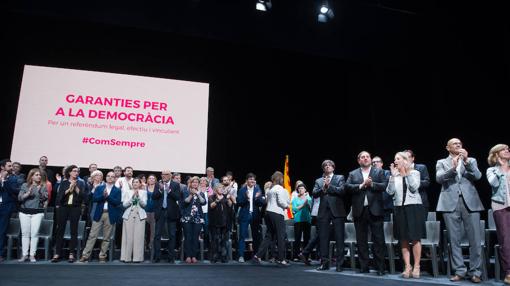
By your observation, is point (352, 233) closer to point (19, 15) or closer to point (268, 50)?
point (268, 50)

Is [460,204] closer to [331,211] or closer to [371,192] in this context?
[371,192]

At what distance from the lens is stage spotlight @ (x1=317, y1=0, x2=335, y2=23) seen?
868cm

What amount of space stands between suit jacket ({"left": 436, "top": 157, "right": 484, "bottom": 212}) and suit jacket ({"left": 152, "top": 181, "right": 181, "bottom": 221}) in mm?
3925

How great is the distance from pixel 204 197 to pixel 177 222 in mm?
673

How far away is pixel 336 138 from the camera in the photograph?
10945mm

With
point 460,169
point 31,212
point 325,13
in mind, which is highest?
point 325,13

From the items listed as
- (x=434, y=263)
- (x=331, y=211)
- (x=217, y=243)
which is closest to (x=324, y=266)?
(x=331, y=211)

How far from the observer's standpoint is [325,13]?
8.90m

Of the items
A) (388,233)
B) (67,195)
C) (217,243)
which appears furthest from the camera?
(217,243)

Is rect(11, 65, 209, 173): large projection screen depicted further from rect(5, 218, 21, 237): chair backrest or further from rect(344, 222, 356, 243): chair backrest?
rect(344, 222, 356, 243): chair backrest

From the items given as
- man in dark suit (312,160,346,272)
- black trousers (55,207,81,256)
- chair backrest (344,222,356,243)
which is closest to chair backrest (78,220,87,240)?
black trousers (55,207,81,256)

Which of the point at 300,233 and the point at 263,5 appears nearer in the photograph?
the point at 300,233

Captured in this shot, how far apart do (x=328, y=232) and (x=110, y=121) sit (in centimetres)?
511

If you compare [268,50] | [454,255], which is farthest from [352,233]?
[268,50]
